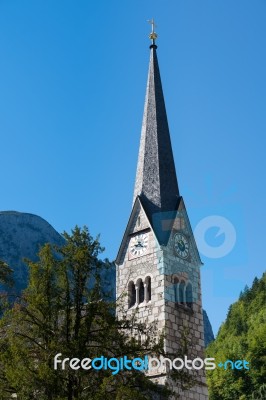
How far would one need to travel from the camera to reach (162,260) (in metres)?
28.9

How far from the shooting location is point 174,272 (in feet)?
96.1

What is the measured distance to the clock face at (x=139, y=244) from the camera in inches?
1192

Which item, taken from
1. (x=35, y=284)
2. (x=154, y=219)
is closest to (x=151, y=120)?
(x=154, y=219)

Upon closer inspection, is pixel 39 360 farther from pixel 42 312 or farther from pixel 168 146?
pixel 168 146

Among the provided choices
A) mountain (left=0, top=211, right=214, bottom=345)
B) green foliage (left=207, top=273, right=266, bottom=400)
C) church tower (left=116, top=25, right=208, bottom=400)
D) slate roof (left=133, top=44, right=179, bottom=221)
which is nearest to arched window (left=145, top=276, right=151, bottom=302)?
church tower (left=116, top=25, right=208, bottom=400)

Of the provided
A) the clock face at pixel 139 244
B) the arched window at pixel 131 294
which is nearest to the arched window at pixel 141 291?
the arched window at pixel 131 294

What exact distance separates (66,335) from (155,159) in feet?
62.5

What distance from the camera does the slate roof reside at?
31.9 m

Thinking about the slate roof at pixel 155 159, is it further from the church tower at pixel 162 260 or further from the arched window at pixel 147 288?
the arched window at pixel 147 288

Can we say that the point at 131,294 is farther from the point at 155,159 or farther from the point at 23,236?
the point at 23,236

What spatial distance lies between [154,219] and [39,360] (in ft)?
53.2

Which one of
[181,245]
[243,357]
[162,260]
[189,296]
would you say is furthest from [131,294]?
[243,357]

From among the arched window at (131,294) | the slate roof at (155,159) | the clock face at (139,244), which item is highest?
the slate roof at (155,159)

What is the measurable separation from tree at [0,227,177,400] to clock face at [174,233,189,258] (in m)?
13.7
